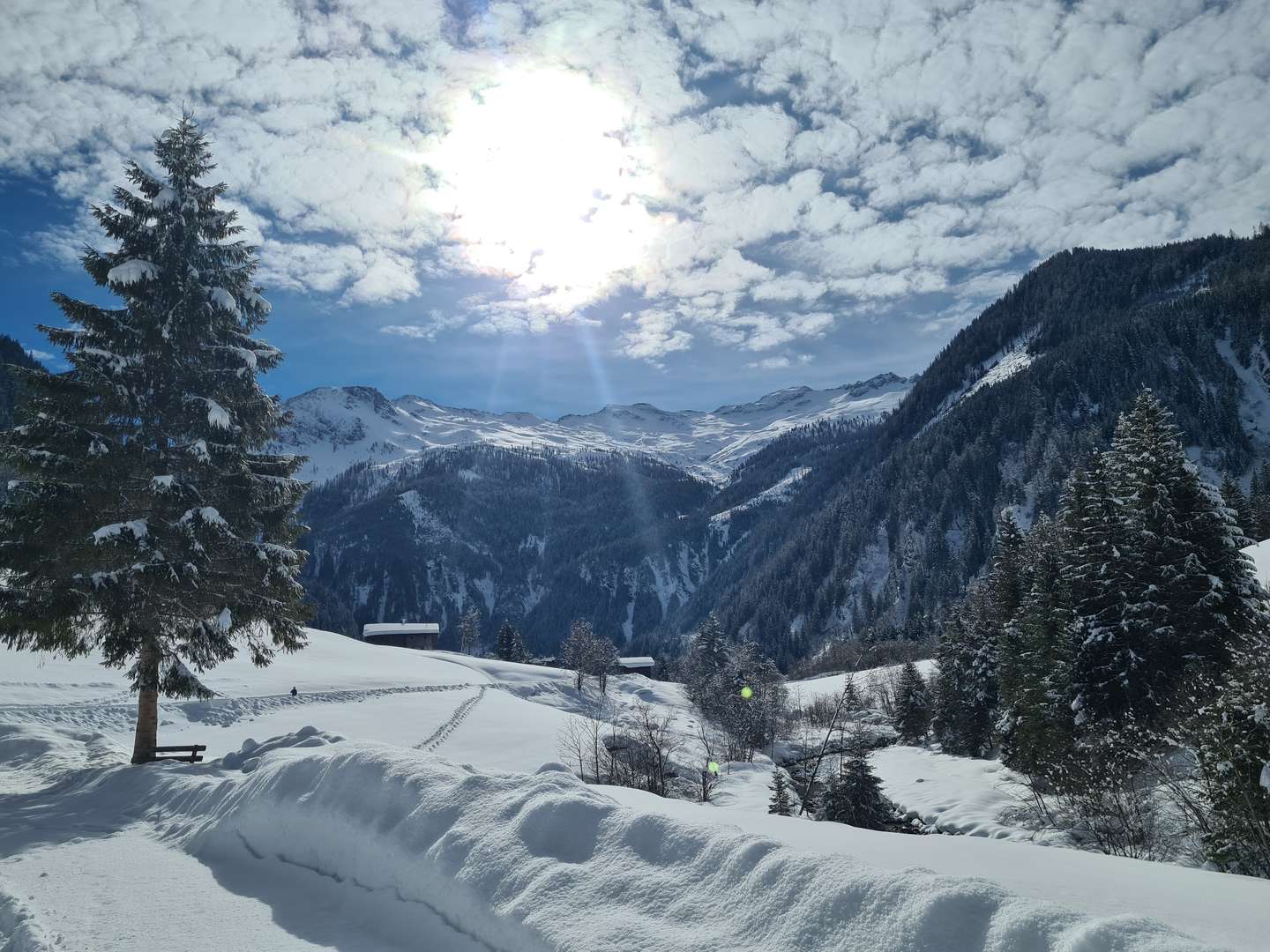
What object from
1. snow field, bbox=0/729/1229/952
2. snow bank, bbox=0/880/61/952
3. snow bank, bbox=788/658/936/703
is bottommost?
snow bank, bbox=788/658/936/703

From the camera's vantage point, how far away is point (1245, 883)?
661 centimetres

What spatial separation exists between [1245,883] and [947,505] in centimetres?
19128

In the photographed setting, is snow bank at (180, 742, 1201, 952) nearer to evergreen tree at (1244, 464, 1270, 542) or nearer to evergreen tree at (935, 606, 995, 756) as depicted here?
evergreen tree at (935, 606, 995, 756)

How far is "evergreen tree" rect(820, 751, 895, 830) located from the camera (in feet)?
74.2

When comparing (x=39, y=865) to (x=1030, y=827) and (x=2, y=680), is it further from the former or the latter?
(x=1030, y=827)

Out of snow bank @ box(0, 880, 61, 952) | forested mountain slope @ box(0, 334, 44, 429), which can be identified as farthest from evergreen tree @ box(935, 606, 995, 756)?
forested mountain slope @ box(0, 334, 44, 429)

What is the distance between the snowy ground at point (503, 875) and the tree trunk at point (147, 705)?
2009 mm

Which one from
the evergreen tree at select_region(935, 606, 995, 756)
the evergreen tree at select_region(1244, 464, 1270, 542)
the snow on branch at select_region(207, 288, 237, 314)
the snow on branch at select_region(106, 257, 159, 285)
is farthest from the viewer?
the evergreen tree at select_region(1244, 464, 1270, 542)

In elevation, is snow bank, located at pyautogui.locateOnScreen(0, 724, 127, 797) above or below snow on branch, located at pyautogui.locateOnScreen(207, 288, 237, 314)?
below

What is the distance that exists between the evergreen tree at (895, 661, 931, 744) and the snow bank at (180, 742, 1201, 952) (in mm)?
61147

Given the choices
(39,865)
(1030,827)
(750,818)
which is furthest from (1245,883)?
(1030,827)

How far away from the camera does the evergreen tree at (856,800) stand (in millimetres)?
22625

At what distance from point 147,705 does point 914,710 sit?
6059 centimetres


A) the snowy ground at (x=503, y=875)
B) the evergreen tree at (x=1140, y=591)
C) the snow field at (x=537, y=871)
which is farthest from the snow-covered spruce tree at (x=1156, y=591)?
the snow field at (x=537, y=871)
